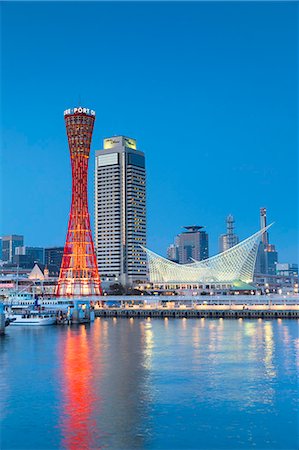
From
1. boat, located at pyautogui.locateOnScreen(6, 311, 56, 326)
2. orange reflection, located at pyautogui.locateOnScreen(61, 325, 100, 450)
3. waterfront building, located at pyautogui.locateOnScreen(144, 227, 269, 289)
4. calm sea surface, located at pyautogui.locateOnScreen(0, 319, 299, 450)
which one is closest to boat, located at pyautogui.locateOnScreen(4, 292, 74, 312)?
boat, located at pyautogui.locateOnScreen(6, 311, 56, 326)

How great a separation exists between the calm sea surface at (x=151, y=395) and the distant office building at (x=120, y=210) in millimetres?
72742

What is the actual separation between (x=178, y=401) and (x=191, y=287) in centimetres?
6154

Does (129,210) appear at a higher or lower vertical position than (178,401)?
higher

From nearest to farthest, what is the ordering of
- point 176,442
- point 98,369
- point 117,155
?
point 176,442, point 98,369, point 117,155

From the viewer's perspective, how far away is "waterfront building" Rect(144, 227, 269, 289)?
68.4 m

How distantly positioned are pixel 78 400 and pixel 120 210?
8624 centimetres

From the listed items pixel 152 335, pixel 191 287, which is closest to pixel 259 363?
pixel 152 335

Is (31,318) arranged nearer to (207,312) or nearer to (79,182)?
(207,312)

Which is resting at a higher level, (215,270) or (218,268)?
(218,268)

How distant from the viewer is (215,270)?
72062mm

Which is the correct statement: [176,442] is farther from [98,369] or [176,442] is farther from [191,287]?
[191,287]

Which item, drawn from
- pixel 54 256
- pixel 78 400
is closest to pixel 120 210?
pixel 54 256

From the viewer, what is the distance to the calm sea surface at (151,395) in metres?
13.1

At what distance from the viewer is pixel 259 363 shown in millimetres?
21875
